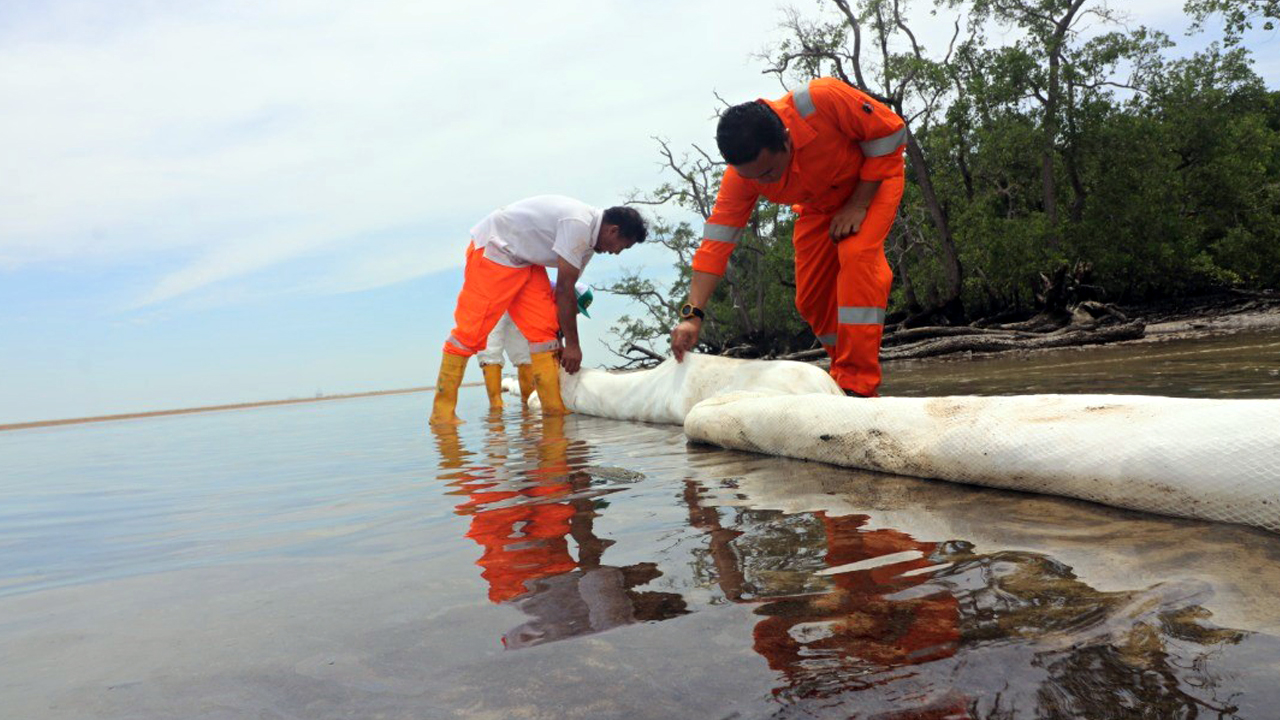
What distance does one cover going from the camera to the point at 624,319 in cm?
2731

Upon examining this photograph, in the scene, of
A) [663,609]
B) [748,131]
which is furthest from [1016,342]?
[663,609]

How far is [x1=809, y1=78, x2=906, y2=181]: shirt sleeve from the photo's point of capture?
13.1 ft

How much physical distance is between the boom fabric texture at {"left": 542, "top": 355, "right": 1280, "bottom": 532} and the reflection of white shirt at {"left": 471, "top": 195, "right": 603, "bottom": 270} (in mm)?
2577

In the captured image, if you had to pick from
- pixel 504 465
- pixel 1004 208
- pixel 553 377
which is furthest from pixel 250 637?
pixel 1004 208

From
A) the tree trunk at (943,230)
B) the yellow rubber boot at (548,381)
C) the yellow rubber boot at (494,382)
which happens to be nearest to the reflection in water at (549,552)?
the yellow rubber boot at (548,381)

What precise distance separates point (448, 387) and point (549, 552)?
16.3ft

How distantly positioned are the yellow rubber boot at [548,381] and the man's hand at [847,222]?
3.07 m

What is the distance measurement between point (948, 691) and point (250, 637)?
1136mm

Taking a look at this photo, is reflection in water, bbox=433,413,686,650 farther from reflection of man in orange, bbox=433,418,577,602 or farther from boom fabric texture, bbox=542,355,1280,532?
boom fabric texture, bbox=542,355,1280,532

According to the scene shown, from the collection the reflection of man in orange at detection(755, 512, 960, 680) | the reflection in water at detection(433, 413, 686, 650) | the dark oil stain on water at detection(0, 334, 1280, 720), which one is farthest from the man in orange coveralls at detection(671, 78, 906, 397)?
the reflection of man in orange at detection(755, 512, 960, 680)

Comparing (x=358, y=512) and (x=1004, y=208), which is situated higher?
(x=1004, y=208)

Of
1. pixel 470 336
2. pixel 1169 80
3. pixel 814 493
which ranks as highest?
pixel 1169 80

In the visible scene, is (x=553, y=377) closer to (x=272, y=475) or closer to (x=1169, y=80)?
(x=272, y=475)

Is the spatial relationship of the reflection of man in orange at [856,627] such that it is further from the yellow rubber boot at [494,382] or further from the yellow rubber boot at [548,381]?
the yellow rubber boot at [494,382]
